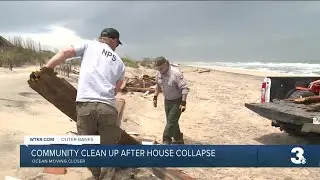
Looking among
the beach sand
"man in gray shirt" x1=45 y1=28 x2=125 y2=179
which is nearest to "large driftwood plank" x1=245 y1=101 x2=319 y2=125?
the beach sand

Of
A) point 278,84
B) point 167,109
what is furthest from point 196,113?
point 167,109

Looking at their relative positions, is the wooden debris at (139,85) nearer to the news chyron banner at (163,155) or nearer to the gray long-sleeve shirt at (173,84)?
the gray long-sleeve shirt at (173,84)

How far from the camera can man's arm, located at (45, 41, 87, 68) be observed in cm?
493

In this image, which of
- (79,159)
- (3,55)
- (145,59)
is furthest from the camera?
(145,59)

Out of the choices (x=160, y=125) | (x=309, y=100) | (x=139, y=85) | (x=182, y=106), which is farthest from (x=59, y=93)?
(x=139, y=85)

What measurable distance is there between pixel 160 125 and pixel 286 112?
3660mm

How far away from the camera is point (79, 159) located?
4.36 m

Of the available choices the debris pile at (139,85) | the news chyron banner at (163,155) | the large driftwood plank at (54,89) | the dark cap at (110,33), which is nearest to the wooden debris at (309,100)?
the news chyron banner at (163,155)

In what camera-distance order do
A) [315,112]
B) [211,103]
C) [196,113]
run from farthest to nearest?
[211,103], [196,113], [315,112]

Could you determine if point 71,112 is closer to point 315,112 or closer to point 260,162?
point 260,162

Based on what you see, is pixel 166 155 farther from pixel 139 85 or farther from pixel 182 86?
pixel 139 85

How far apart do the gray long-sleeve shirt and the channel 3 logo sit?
13.9 ft

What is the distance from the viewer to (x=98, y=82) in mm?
4938

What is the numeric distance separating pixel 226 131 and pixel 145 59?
97.1 feet
